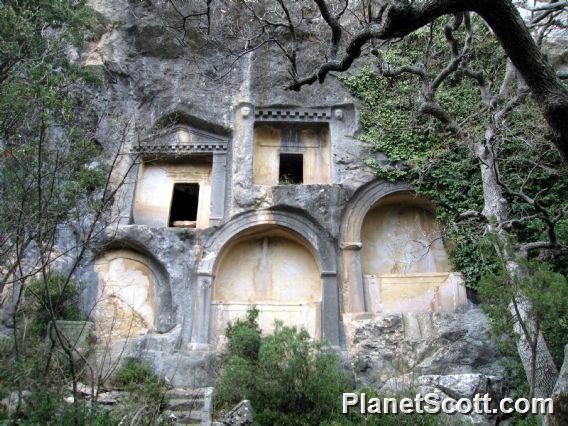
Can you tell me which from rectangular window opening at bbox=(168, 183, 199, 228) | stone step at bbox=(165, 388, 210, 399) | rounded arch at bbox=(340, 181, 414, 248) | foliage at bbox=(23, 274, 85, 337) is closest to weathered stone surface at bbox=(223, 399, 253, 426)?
stone step at bbox=(165, 388, 210, 399)

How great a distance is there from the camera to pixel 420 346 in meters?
10.0

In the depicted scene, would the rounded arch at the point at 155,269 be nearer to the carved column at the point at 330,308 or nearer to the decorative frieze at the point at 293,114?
the carved column at the point at 330,308

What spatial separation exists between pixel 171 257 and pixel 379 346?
5.15 meters

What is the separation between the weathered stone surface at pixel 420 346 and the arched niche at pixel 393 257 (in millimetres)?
884

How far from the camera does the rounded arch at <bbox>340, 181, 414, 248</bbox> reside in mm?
12203

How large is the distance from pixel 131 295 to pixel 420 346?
22.0ft

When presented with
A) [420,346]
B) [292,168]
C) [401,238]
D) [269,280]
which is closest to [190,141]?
[292,168]

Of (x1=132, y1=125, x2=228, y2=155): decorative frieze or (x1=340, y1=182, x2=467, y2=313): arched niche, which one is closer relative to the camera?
(x1=340, y1=182, x2=467, y2=313): arched niche

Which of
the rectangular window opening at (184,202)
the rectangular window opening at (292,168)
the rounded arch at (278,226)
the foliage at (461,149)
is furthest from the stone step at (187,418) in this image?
the rectangular window opening at (292,168)

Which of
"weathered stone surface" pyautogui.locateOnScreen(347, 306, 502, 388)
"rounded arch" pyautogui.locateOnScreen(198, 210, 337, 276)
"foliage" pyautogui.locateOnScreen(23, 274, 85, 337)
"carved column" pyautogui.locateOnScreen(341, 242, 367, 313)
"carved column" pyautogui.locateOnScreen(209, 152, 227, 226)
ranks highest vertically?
"carved column" pyautogui.locateOnScreen(209, 152, 227, 226)

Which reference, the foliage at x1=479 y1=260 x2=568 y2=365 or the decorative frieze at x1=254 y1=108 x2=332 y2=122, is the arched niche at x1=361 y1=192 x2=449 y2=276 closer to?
the decorative frieze at x1=254 y1=108 x2=332 y2=122

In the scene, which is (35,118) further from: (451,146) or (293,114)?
(451,146)

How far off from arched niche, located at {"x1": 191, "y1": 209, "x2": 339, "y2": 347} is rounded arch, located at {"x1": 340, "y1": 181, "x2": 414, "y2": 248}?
46 centimetres

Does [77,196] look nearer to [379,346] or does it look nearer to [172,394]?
[172,394]
